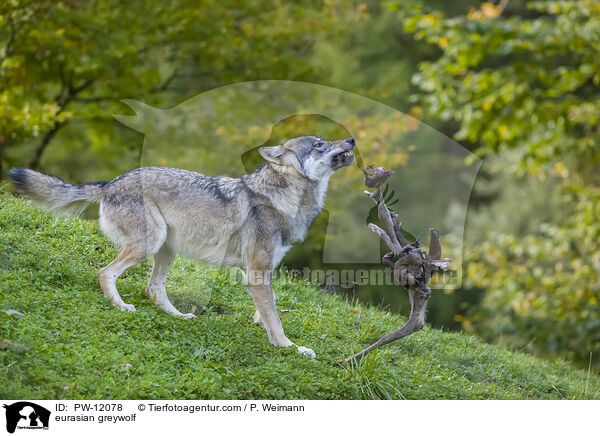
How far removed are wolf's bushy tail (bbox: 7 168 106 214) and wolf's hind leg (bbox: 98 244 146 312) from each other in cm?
63

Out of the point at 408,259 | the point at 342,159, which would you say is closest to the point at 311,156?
the point at 342,159

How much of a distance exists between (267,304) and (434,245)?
56.6 inches

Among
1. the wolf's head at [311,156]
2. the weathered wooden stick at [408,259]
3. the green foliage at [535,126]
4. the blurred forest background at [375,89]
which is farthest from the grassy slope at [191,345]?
the green foliage at [535,126]

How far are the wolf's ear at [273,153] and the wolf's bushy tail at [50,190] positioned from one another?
151 cm

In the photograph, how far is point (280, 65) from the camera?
10.0 m

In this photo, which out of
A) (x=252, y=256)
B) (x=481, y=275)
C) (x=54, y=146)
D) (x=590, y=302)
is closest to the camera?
(x=252, y=256)

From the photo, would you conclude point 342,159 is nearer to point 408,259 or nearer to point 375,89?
point 408,259

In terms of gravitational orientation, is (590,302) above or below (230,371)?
above

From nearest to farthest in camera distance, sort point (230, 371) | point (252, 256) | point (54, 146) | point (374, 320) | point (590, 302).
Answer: point (230, 371)
point (252, 256)
point (374, 320)
point (590, 302)
point (54, 146)

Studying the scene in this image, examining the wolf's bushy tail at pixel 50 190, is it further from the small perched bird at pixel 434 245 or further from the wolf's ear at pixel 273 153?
the small perched bird at pixel 434 245

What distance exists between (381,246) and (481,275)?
192 inches

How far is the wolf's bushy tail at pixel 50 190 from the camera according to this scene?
500cm
